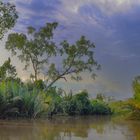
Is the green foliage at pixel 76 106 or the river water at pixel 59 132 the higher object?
the green foliage at pixel 76 106

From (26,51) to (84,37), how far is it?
6239mm

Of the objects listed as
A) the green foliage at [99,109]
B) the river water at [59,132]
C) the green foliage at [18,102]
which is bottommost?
the river water at [59,132]

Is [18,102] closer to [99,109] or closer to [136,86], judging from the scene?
[136,86]

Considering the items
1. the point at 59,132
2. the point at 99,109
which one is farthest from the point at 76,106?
the point at 59,132

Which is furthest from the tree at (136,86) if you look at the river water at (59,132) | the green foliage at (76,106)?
the river water at (59,132)

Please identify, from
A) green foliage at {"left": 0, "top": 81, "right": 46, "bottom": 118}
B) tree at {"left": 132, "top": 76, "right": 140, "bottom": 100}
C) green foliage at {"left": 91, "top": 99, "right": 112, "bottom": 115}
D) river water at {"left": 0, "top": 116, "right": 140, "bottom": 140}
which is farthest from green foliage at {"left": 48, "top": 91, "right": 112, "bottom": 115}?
river water at {"left": 0, "top": 116, "right": 140, "bottom": 140}

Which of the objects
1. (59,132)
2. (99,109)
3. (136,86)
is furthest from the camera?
(99,109)

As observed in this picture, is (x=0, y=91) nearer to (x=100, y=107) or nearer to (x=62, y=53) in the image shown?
(x=100, y=107)

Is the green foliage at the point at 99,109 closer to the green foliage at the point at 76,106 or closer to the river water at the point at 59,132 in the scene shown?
the green foliage at the point at 76,106

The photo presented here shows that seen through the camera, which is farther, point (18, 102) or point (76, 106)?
point (76, 106)

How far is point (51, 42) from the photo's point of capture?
1553 inches

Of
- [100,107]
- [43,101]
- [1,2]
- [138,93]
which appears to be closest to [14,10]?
[1,2]

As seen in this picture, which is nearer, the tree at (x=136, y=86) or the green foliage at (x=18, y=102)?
the green foliage at (x=18, y=102)

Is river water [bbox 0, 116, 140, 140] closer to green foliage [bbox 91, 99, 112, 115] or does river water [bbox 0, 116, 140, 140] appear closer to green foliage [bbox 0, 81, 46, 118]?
green foliage [bbox 0, 81, 46, 118]
